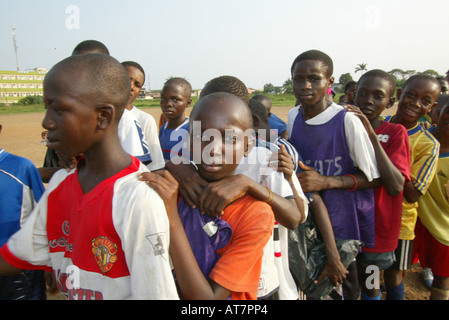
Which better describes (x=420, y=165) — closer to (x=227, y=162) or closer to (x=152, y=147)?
(x=227, y=162)

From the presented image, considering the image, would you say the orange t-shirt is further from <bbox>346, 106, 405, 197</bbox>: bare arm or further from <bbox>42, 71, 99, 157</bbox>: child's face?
<bbox>346, 106, 405, 197</bbox>: bare arm

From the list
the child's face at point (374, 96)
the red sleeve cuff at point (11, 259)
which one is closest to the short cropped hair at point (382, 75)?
the child's face at point (374, 96)

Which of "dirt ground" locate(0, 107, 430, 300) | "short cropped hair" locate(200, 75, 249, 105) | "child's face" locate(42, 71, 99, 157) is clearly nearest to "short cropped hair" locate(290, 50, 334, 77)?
"short cropped hair" locate(200, 75, 249, 105)

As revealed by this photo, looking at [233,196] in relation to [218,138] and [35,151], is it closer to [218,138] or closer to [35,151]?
→ [218,138]

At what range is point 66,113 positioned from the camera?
3.52 ft

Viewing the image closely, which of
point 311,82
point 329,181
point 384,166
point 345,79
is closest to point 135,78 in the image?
point 311,82

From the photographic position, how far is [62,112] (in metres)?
1.07

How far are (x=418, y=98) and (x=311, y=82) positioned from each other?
114 cm

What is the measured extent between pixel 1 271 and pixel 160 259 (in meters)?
0.77

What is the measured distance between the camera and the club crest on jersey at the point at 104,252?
108 cm

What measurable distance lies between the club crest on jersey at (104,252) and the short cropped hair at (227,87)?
98cm

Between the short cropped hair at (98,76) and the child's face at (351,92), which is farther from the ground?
the short cropped hair at (98,76)

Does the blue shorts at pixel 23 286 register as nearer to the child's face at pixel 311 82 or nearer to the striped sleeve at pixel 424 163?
the child's face at pixel 311 82
